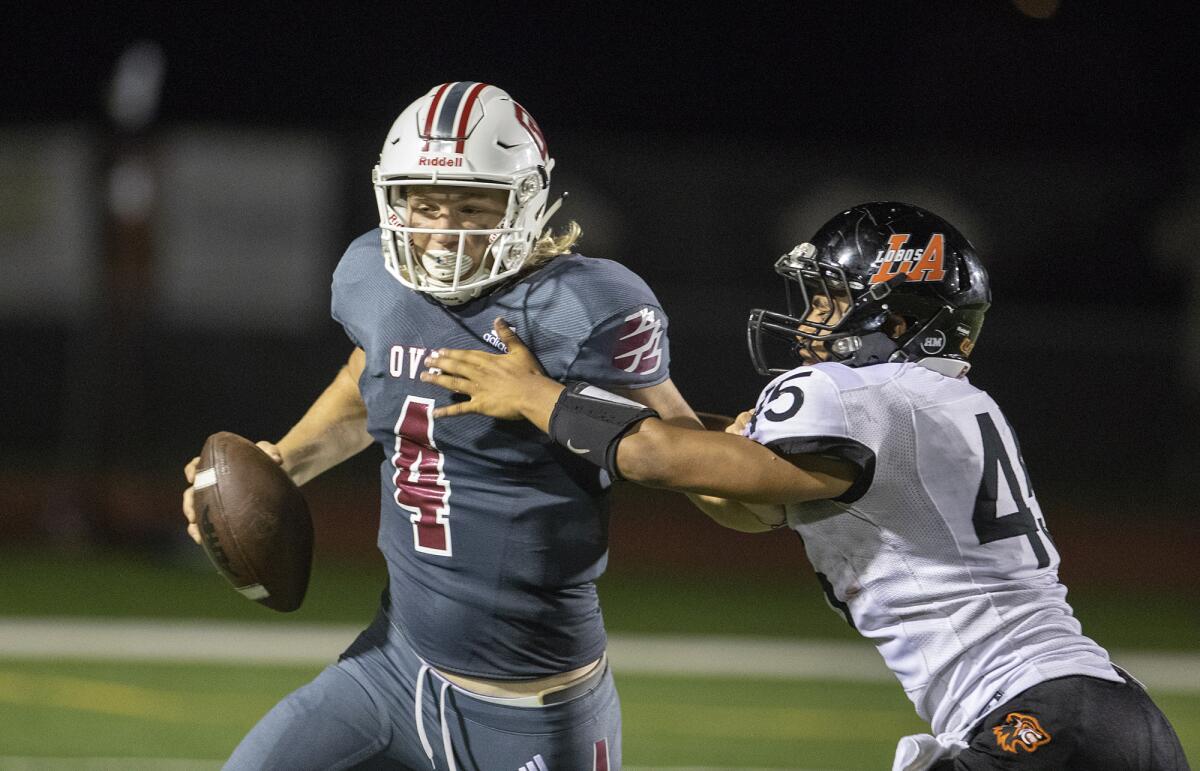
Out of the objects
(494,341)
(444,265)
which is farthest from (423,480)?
(444,265)

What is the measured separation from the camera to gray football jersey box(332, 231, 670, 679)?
271cm

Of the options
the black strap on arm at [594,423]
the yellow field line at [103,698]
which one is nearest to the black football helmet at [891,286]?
the black strap on arm at [594,423]

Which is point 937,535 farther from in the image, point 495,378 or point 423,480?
point 423,480

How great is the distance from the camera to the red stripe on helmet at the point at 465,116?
109 inches

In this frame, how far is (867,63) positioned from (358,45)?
18.3 ft

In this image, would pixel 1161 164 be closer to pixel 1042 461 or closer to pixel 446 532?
pixel 1042 461

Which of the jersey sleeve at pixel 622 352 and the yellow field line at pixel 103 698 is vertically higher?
the jersey sleeve at pixel 622 352

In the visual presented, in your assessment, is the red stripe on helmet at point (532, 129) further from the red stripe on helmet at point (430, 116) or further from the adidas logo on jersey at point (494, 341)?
the adidas logo on jersey at point (494, 341)

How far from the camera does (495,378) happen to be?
2588mm

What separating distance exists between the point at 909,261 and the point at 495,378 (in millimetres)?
790

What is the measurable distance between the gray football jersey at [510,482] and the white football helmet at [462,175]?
0.07 meters

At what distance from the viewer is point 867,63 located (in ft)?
52.1

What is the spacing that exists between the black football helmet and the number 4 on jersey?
72cm

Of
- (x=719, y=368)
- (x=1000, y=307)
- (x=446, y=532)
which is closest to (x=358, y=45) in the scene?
(x=719, y=368)
